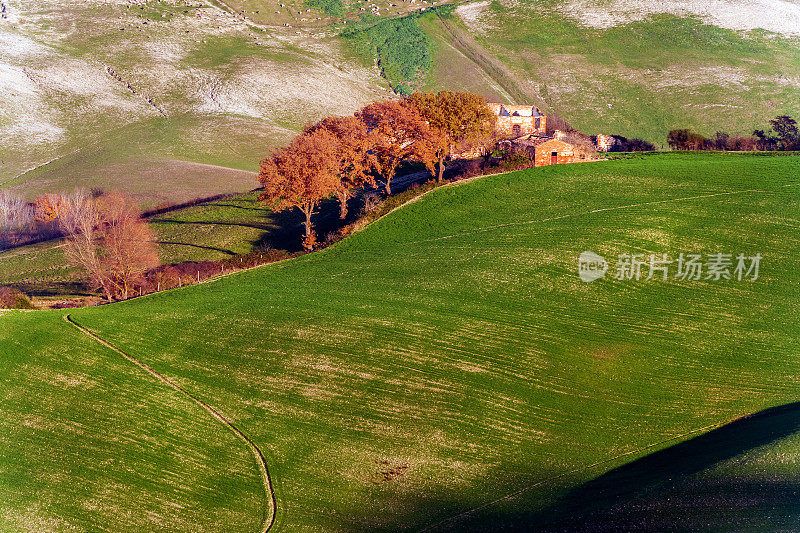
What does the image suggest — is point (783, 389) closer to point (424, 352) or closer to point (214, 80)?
point (424, 352)

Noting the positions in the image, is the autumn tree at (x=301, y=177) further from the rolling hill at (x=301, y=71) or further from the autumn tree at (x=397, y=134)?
the rolling hill at (x=301, y=71)

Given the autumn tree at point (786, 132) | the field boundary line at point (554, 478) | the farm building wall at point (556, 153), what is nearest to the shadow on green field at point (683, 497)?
the field boundary line at point (554, 478)

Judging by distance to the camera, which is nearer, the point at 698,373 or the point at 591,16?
the point at 698,373

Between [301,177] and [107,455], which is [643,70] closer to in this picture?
[301,177]

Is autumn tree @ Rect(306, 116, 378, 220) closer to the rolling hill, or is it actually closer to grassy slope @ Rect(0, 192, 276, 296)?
grassy slope @ Rect(0, 192, 276, 296)

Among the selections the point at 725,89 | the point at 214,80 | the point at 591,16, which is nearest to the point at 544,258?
the point at 725,89

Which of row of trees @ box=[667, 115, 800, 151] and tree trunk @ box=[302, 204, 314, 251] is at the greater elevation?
row of trees @ box=[667, 115, 800, 151]

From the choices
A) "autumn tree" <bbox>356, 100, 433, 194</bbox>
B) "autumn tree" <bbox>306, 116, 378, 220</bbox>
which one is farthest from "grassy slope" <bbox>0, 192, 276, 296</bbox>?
"autumn tree" <bbox>356, 100, 433, 194</bbox>
